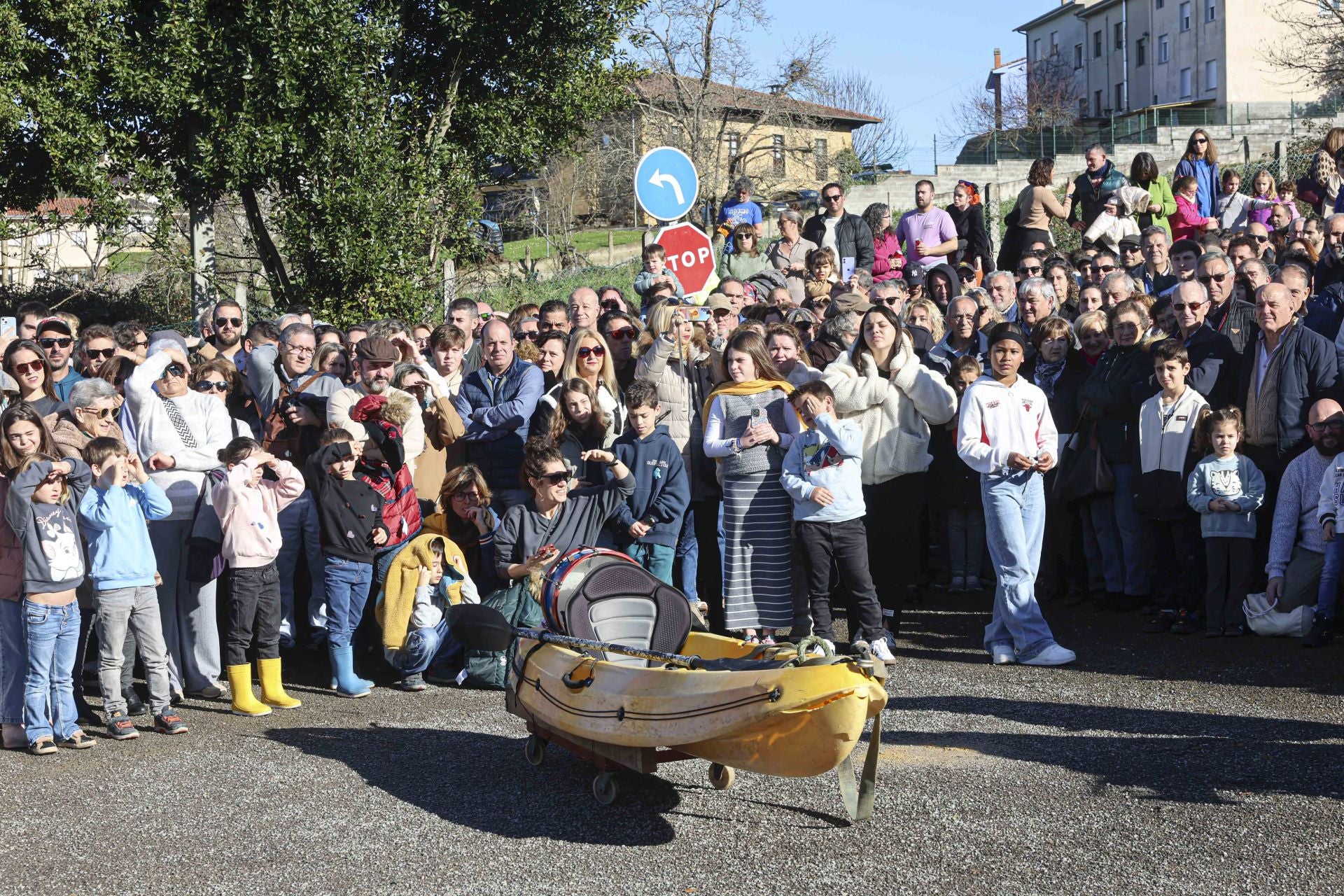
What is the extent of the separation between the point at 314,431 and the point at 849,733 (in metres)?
5.29

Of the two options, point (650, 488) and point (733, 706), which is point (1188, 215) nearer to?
point (650, 488)

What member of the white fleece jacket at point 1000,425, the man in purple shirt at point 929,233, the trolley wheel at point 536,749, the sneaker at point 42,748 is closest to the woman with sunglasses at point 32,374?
the sneaker at point 42,748

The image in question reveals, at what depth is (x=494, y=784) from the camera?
6.68 metres

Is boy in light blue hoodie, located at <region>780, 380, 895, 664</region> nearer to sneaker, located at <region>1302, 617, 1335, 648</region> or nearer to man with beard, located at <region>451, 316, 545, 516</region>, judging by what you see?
man with beard, located at <region>451, 316, 545, 516</region>

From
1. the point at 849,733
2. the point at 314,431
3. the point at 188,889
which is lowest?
the point at 188,889

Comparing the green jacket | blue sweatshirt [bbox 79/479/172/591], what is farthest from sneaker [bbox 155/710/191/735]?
the green jacket

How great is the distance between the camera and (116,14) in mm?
16281

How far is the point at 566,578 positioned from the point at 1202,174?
11713 millimetres

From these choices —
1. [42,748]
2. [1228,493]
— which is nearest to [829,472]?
[1228,493]

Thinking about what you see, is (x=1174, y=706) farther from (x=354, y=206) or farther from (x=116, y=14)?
(x=116, y=14)

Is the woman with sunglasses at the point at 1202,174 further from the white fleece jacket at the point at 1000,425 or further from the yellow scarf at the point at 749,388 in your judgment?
the yellow scarf at the point at 749,388

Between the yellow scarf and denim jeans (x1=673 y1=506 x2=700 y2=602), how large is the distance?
33.7 inches

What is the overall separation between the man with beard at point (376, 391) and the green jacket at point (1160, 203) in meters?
9.49

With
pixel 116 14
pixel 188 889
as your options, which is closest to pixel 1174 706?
pixel 188 889
